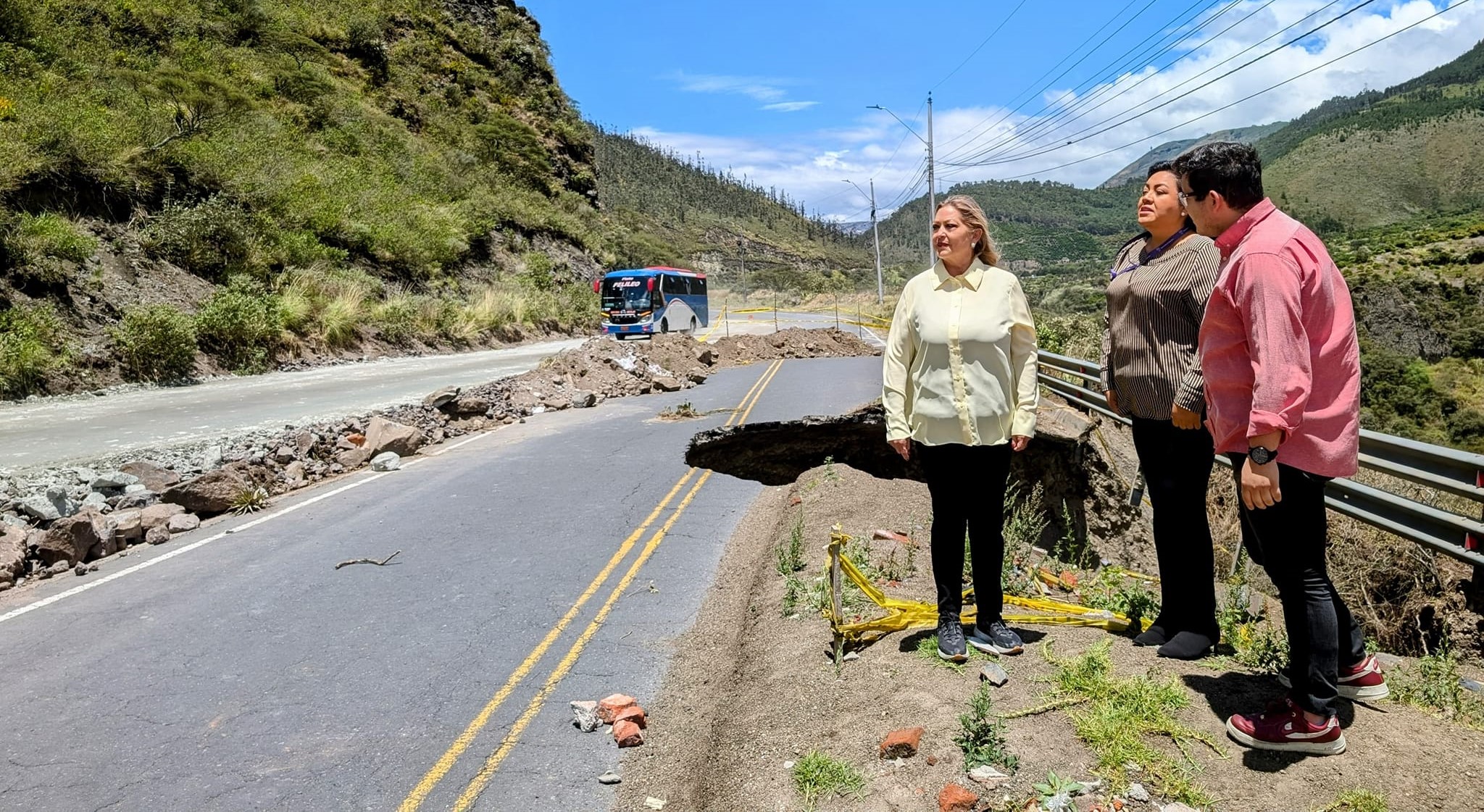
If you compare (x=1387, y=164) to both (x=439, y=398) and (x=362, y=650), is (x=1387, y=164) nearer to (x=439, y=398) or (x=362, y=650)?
(x=439, y=398)

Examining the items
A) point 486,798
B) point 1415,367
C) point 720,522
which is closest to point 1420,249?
point 1415,367

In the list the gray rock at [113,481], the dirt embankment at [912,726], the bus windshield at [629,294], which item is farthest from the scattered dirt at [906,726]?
the bus windshield at [629,294]

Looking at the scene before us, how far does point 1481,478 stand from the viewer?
11.5 feet

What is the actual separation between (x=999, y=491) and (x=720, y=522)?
4270 mm

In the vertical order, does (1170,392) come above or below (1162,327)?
below

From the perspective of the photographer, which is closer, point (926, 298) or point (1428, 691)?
point (1428, 691)

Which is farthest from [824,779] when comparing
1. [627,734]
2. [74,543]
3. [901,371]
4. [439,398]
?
[439,398]

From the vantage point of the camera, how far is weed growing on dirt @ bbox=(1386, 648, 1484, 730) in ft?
9.68

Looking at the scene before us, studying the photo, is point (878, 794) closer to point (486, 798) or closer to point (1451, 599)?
point (486, 798)

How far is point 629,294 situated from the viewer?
35125mm

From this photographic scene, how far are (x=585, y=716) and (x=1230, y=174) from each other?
3.43 meters

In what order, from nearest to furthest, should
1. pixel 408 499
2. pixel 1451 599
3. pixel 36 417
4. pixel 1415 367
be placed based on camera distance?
1. pixel 1451 599
2. pixel 408 499
3. pixel 36 417
4. pixel 1415 367

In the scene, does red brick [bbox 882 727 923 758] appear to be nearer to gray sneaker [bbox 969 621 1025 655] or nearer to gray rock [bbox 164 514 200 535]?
gray sneaker [bbox 969 621 1025 655]

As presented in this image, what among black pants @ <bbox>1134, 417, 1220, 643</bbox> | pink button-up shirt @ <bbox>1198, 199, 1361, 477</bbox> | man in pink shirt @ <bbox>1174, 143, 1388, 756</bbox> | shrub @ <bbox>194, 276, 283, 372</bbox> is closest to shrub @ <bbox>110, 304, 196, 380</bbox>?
shrub @ <bbox>194, 276, 283, 372</bbox>
